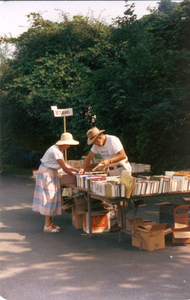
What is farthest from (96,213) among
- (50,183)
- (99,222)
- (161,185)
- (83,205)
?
(161,185)

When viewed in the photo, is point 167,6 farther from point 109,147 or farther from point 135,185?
point 135,185

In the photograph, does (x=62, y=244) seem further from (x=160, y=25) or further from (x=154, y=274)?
(x=160, y=25)

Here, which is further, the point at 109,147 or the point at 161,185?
the point at 109,147

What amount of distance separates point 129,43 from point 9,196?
572cm


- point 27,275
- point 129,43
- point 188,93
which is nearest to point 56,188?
point 27,275

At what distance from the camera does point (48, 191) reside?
6984 millimetres

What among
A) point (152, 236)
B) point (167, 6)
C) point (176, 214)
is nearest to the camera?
point (152, 236)

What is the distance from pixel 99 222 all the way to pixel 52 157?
1.48 meters

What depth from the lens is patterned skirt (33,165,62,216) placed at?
6.97 m

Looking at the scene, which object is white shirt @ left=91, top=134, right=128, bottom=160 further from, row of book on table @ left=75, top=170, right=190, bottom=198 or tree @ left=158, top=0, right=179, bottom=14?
tree @ left=158, top=0, right=179, bottom=14

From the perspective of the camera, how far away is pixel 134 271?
4.91 m

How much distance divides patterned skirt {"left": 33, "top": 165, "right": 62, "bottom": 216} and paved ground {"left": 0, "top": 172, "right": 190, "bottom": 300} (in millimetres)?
475

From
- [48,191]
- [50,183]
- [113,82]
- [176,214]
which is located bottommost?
[176,214]

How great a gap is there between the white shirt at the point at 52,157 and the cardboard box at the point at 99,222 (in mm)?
1077
